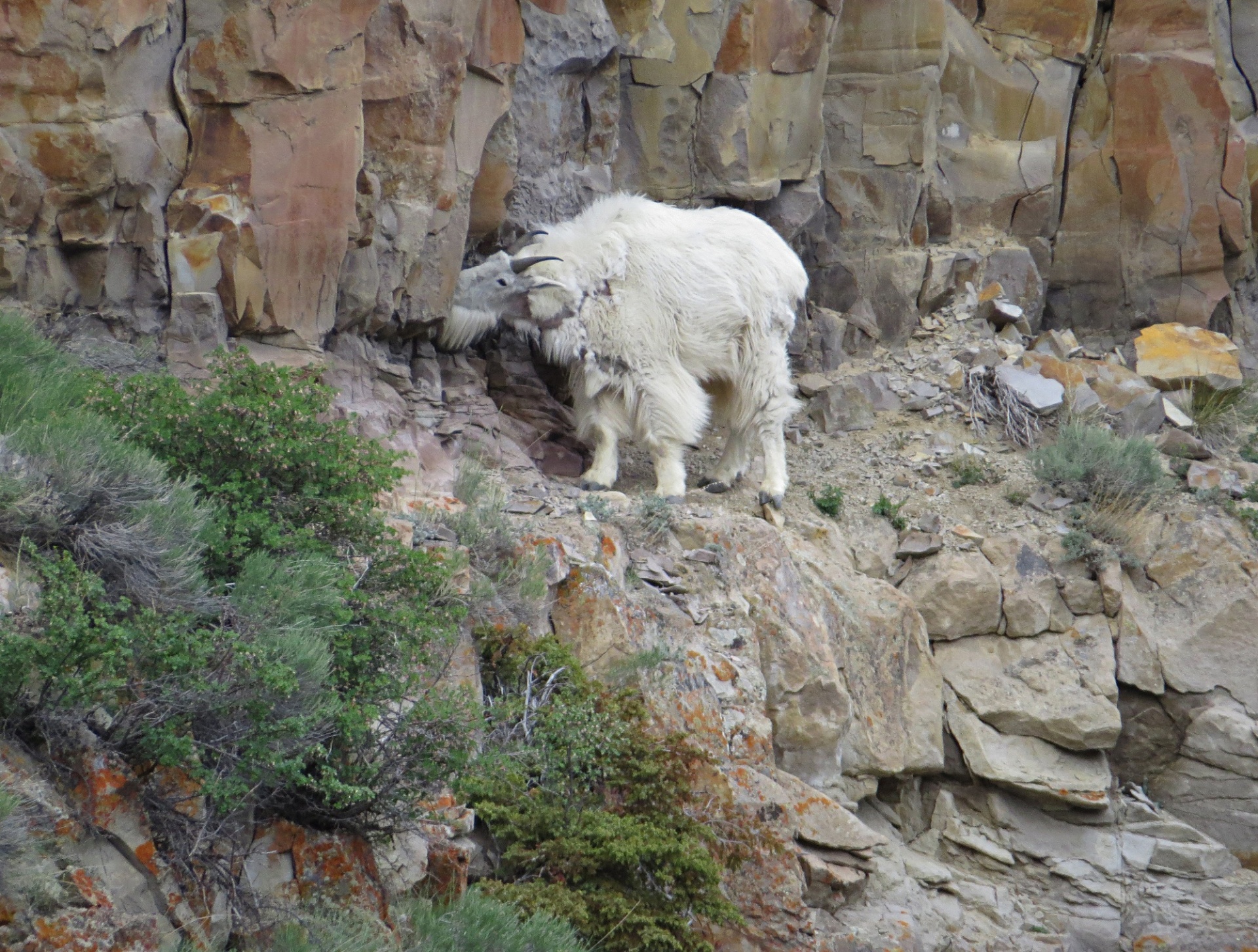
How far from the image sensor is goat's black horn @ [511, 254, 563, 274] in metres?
8.82

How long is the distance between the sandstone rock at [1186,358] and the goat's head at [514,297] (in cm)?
627

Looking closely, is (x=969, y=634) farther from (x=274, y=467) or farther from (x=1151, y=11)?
(x=1151, y=11)

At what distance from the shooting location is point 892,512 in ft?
31.7

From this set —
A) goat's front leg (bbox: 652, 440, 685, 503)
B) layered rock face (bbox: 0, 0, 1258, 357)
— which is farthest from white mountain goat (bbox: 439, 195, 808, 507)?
layered rock face (bbox: 0, 0, 1258, 357)

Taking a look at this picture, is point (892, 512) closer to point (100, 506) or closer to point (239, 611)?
point (239, 611)

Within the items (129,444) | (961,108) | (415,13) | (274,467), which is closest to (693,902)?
(274,467)

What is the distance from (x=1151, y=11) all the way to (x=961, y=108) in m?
2.16

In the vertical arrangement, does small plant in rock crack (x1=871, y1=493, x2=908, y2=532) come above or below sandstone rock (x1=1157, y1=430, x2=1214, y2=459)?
below

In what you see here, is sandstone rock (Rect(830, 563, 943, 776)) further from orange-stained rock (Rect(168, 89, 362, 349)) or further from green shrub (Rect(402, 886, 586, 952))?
orange-stained rock (Rect(168, 89, 362, 349))

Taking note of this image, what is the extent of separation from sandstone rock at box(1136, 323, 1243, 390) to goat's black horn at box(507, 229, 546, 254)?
20.6 feet

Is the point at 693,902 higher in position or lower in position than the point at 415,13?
lower

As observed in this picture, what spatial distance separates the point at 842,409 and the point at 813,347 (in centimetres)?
81

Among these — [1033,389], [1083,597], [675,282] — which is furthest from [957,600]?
[675,282]

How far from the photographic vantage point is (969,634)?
929 cm
